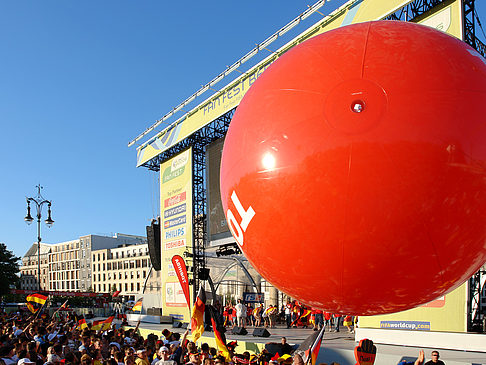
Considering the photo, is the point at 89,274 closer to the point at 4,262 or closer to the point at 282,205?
the point at 4,262

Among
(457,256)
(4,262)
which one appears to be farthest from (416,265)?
(4,262)

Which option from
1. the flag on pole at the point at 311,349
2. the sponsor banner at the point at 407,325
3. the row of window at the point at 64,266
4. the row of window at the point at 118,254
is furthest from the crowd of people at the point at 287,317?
the row of window at the point at 64,266

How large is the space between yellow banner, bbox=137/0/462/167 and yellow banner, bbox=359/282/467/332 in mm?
6621

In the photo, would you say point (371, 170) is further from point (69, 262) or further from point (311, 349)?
point (69, 262)

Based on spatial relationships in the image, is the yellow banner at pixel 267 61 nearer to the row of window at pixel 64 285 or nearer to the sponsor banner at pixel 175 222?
the sponsor banner at pixel 175 222

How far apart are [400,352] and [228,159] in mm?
9459

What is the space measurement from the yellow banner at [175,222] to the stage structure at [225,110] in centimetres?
17

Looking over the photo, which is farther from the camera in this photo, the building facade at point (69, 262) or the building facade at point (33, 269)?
the building facade at point (33, 269)

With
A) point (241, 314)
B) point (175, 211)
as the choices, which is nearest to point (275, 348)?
point (241, 314)

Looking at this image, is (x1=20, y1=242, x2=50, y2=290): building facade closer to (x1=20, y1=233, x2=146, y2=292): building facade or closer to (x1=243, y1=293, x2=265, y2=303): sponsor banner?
(x1=20, y1=233, x2=146, y2=292): building facade

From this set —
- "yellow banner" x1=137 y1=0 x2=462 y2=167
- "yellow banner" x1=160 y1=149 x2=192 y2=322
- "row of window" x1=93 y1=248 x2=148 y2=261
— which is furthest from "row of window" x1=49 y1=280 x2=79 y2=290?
"yellow banner" x1=160 y1=149 x2=192 y2=322

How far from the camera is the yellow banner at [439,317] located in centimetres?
1084

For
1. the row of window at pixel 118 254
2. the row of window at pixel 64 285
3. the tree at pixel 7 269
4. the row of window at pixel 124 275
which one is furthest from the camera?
the row of window at pixel 64 285

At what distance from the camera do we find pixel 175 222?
24.5 meters
